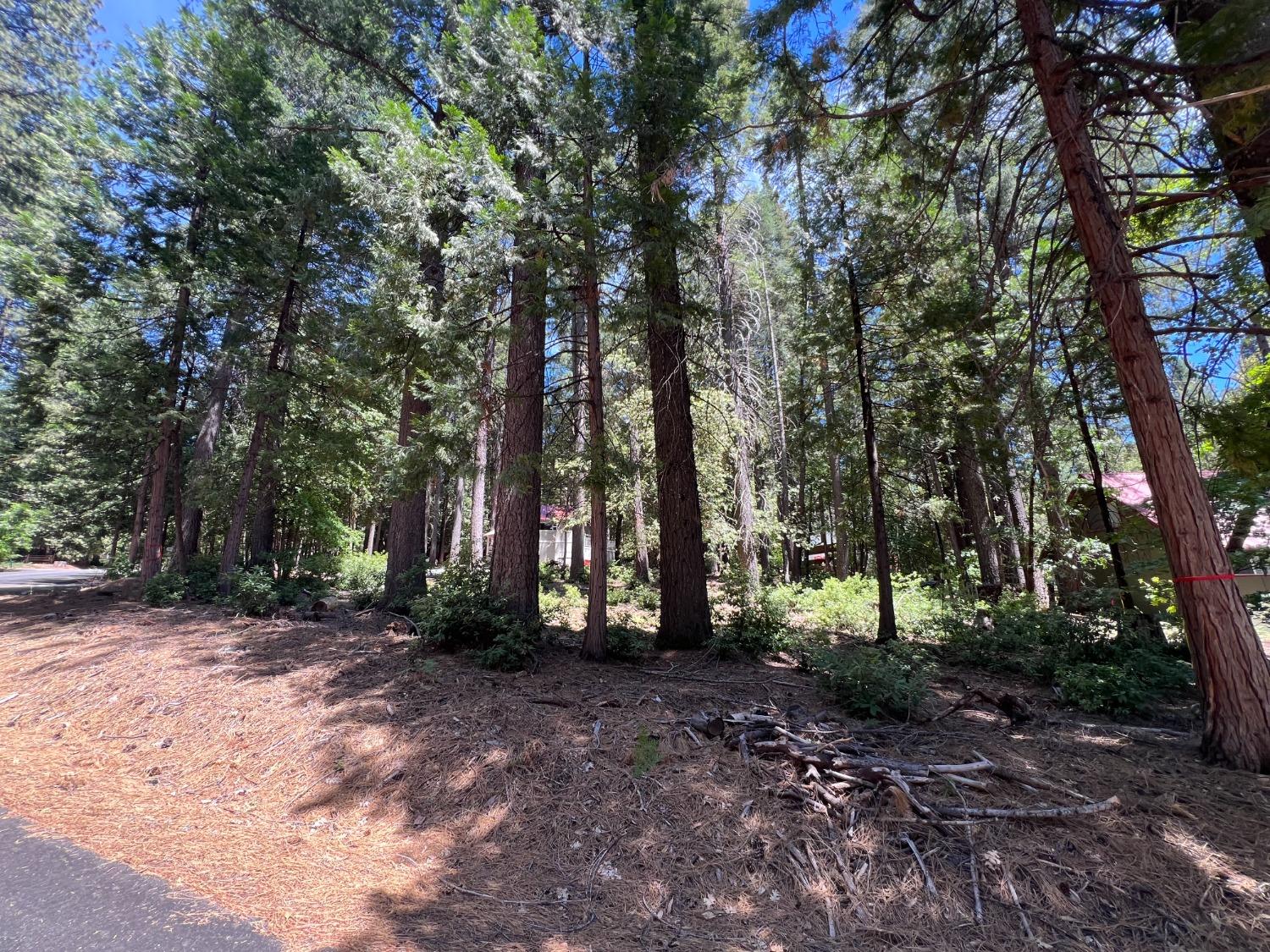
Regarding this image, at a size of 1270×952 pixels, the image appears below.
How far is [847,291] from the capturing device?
8805 mm

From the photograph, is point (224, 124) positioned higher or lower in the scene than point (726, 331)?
higher

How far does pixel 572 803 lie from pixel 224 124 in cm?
1607

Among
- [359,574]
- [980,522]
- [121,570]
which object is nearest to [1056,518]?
[980,522]

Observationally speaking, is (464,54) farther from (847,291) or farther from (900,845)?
(900,845)

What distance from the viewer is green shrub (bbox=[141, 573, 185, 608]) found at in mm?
10375

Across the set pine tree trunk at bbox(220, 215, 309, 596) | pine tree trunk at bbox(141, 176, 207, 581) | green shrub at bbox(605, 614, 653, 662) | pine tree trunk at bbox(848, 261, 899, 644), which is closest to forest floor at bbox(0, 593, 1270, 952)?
green shrub at bbox(605, 614, 653, 662)

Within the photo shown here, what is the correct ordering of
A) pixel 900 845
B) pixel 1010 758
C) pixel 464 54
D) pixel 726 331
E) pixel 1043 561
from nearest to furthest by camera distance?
pixel 900 845 → pixel 1010 758 → pixel 464 54 → pixel 1043 561 → pixel 726 331

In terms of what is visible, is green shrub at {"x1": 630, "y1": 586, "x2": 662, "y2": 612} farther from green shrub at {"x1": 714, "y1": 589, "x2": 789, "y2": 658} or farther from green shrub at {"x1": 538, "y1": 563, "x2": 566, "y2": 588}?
green shrub at {"x1": 538, "y1": 563, "x2": 566, "y2": 588}

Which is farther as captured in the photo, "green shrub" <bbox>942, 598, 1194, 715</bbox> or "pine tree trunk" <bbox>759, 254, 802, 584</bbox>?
"pine tree trunk" <bbox>759, 254, 802, 584</bbox>

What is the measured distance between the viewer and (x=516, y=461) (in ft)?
19.6

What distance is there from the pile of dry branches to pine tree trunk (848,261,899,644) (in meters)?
5.22

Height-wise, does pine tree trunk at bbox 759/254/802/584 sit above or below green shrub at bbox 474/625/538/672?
above

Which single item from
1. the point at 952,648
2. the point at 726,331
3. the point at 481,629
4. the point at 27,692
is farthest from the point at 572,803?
the point at 726,331

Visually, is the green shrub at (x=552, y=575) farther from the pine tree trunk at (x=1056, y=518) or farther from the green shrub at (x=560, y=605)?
the pine tree trunk at (x=1056, y=518)
